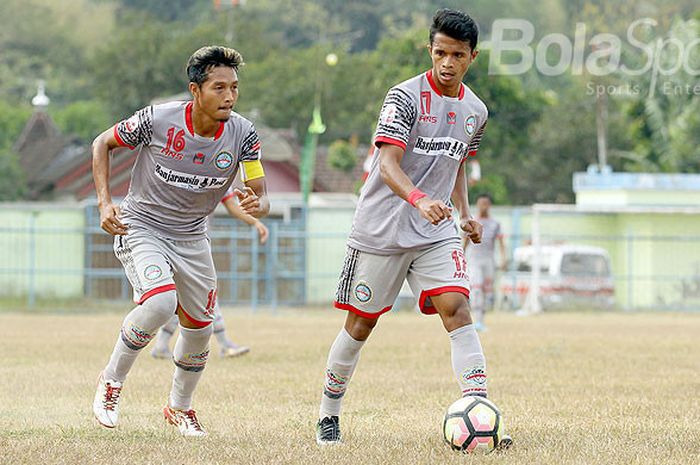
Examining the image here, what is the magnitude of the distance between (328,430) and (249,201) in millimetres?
1312

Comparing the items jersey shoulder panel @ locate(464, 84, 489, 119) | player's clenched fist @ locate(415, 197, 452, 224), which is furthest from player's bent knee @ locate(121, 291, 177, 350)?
jersey shoulder panel @ locate(464, 84, 489, 119)

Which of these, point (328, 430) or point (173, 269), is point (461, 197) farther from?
point (173, 269)

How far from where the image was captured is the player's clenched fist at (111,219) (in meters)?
7.69

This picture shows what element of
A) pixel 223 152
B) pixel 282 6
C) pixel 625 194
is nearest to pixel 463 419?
pixel 223 152

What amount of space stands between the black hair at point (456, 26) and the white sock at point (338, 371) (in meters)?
1.69

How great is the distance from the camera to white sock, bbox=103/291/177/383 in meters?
7.85

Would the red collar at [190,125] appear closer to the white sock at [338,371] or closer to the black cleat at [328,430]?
the white sock at [338,371]

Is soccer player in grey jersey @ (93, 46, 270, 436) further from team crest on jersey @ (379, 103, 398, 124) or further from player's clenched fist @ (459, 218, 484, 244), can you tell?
player's clenched fist @ (459, 218, 484, 244)

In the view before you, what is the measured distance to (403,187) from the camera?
716 centimetres

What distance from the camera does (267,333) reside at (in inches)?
802

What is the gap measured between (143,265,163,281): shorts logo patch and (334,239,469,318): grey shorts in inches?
39.8

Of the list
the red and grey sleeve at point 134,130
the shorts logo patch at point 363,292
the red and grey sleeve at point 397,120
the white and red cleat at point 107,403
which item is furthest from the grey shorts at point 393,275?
the white and red cleat at point 107,403

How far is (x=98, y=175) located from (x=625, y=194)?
3129 cm

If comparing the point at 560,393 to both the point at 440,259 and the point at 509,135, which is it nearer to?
the point at 440,259
